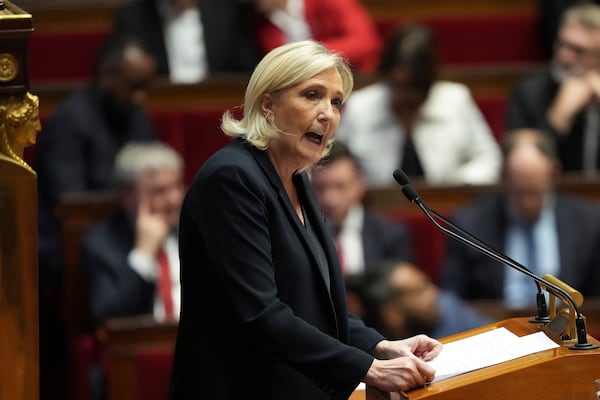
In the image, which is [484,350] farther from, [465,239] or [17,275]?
[17,275]

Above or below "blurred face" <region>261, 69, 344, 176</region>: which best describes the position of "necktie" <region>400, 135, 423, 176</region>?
below

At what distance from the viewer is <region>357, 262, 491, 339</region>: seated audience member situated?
240 cm

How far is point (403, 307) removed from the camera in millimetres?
2414

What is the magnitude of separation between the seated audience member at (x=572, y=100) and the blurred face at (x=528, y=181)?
1.22 ft

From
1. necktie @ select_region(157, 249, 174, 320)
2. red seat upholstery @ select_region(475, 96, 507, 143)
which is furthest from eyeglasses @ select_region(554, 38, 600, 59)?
necktie @ select_region(157, 249, 174, 320)

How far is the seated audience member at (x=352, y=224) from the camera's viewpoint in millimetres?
2670

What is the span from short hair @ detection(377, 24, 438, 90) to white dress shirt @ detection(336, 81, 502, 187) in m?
0.06

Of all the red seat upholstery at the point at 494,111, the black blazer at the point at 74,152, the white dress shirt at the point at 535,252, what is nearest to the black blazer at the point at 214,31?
the black blazer at the point at 74,152

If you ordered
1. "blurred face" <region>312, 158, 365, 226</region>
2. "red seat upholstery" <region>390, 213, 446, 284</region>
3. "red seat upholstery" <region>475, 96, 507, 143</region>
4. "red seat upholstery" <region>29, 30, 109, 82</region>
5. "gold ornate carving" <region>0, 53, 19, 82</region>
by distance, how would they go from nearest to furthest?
"gold ornate carving" <region>0, 53, 19, 82</region>
"blurred face" <region>312, 158, 365, 226</region>
"red seat upholstery" <region>390, 213, 446, 284</region>
"red seat upholstery" <region>475, 96, 507, 143</region>
"red seat upholstery" <region>29, 30, 109, 82</region>

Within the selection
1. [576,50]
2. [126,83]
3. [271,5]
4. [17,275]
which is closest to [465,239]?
[17,275]

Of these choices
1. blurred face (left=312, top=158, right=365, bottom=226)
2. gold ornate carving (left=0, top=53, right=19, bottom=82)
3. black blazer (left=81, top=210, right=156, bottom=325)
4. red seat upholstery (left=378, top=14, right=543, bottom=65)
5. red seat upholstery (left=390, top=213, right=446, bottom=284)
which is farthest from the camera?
red seat upholstery (left=378, top=14, right=543, bottom=65)

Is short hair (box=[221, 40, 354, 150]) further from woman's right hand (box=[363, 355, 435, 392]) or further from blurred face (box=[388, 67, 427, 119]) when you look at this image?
blurred face (box=[388, 67, 427, 119])

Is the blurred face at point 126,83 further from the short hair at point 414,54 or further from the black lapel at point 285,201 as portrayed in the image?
the black lapel at point 285,201

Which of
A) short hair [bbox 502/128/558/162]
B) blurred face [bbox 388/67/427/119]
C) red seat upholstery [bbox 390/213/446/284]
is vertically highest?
blurred face [bbox 388/67/427/119]
